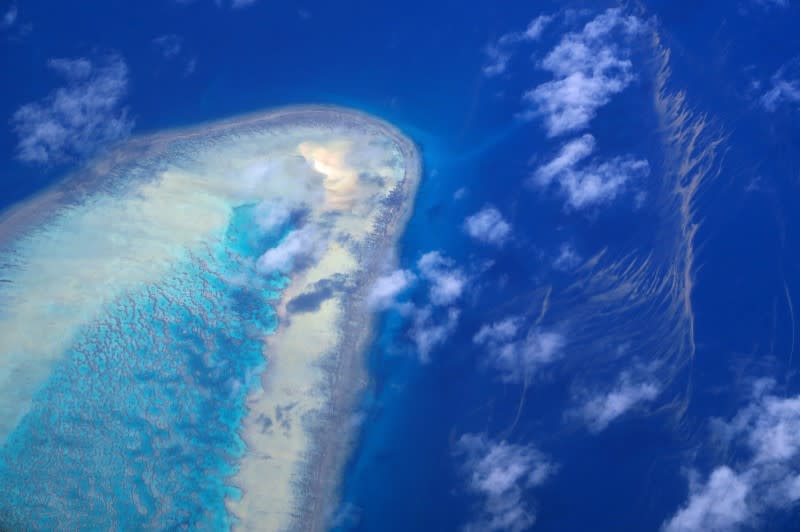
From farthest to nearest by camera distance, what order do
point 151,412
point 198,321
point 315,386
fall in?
point 198,321 → point 315,386 → point 151,412

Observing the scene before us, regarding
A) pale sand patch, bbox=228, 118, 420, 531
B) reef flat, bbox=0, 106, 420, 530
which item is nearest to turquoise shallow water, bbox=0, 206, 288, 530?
reef flat, bbox=0, 106, 420, 530

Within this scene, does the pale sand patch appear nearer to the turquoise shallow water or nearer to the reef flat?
the reef flat

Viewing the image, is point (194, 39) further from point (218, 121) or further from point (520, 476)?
point (520, 476)

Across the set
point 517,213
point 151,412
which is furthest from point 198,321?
point 517,213

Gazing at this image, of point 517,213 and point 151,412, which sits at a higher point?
point 517,213

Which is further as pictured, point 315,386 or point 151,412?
point 315,386

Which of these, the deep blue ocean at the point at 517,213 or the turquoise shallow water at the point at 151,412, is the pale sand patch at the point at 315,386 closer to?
the turquoise shallow water at the point at 151,412

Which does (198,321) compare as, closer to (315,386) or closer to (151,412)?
(151,412)
